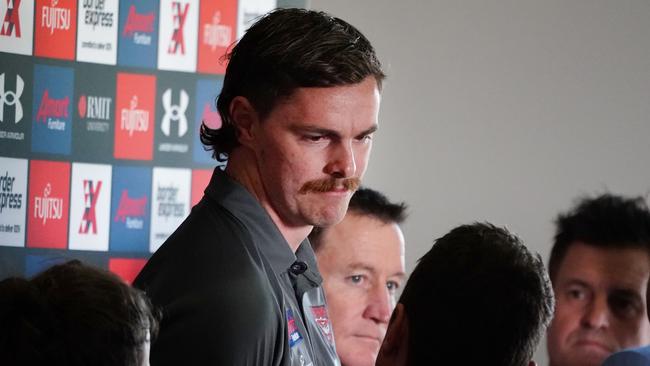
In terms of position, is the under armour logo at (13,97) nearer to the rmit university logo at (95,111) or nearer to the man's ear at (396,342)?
the rmit university logo at (95,111)

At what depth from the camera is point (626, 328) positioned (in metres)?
2.14

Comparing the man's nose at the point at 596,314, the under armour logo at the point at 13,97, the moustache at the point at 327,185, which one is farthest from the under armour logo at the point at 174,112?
the moustache at the point at 327,185

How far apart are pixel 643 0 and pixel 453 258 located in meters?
2.32

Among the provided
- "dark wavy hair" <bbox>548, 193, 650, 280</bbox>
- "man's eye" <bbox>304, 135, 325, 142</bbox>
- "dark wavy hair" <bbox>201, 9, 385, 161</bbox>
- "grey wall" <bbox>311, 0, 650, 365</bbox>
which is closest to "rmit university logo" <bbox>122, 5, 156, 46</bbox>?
"grey wall" <bbox>311, 0, 650, 365</bbox>

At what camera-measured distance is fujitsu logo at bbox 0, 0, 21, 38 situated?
2.47m

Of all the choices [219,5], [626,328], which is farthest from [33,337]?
[219,5]

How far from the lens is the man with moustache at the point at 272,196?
4.06ft

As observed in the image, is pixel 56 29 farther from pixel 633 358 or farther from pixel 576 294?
pixel 633 358

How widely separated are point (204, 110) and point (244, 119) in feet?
4.06

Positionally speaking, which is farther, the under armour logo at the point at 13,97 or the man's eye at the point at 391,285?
the under armour logo at the point at 13,97

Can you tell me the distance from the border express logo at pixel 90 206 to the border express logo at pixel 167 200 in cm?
11

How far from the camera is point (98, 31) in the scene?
2.57 m

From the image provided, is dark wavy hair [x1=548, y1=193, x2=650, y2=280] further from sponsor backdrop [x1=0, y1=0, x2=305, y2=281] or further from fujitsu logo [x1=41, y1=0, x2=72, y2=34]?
fujitsu logo [x1=41, y1=0, x2=72, y2=34]

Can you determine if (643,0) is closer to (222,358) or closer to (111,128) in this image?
(111,128)
